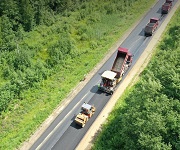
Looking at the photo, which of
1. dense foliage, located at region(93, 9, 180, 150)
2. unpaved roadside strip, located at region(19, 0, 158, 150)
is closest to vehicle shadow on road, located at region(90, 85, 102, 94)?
unpaved roadside strip, located at region(19, 0, 158, 150)

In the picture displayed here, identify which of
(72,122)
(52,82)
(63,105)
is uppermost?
(52,82)

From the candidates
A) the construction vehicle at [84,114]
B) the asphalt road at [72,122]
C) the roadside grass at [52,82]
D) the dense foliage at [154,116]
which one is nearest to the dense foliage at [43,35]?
the roadside grass at [52,82]

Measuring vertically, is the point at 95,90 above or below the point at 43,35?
below

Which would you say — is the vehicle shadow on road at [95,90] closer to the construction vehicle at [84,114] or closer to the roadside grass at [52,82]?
the roadside grass at [52,82]

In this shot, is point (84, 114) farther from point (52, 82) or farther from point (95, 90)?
point (52, 82)

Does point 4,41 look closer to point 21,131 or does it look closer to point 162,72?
point 21,131

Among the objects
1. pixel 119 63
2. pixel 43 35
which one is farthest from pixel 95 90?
pixel 43 35
